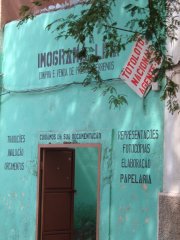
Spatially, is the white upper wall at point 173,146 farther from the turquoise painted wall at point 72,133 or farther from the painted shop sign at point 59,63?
the painted shop sign at point 59,63

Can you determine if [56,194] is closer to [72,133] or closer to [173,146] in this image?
[72,133]

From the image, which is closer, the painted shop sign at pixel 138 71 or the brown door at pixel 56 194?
the painted shop sign at pixel 138 71

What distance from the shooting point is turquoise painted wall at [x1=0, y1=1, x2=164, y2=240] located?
8.73 meters

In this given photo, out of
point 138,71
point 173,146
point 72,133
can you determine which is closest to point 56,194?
point 72,133

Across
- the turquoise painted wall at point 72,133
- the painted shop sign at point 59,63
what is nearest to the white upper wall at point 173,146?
the turquoise painted wall at point 72,133

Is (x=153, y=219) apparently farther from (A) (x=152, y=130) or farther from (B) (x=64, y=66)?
(B) (x=64, y=66)

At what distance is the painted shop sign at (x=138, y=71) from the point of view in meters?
8.82

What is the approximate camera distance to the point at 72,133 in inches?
395

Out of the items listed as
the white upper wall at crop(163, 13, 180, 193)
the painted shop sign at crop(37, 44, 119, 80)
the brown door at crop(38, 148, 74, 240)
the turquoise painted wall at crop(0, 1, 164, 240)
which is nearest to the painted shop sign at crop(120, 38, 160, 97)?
the turquoise painted wall at crop(0, 1, 164, 240)

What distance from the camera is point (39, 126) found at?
423 inches

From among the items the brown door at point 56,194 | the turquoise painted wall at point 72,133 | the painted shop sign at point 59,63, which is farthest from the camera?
the brown door at point 56,194

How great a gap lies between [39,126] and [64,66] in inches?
42.1

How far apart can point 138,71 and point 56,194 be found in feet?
9.47

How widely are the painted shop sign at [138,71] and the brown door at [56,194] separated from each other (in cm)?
235
